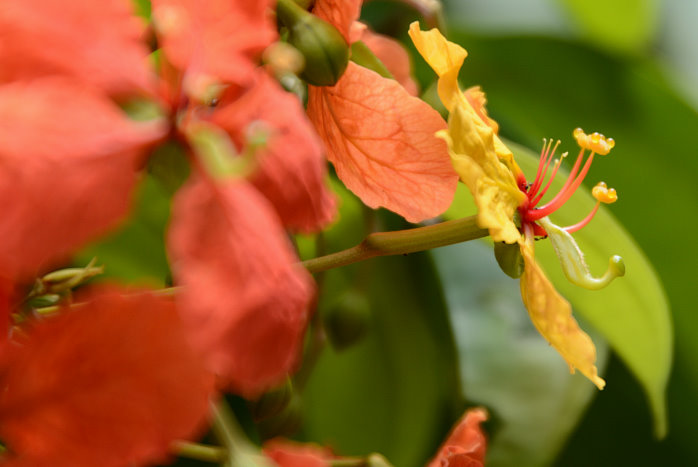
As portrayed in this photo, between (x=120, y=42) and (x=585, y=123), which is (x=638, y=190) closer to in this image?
(x=585, y=123)

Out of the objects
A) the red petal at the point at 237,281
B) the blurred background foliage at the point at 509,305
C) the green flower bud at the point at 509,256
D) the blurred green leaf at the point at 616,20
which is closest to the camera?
the red petal at the point at 237,281

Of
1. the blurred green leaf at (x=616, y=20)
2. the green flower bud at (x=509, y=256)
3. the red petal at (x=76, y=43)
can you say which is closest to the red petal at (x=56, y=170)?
the red petal at (x=76, y=43)

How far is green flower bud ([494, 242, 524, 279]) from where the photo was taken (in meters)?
0.28

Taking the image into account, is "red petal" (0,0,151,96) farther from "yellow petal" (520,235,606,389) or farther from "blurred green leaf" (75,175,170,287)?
"blurred green leaf" (75,175,170,287)

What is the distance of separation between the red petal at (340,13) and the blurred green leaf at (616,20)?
50 centimetres

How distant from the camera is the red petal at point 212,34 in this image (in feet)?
0.70

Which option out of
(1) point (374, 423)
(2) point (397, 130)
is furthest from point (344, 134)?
(1) point (374, 423)

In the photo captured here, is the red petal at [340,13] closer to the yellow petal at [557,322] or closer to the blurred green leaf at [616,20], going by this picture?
the yellow petal at [557,322]

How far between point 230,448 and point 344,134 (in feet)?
0.34

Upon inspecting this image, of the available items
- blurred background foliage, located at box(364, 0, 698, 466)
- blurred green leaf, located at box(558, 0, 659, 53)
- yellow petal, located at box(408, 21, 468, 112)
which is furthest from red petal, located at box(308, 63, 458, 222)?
blurred green leaf, located at box(558, 0, 659, 53)

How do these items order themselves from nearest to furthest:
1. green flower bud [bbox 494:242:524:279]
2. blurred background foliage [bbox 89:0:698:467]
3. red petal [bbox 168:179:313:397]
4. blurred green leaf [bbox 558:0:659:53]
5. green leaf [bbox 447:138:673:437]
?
red petal [bbox 168:179:313:397], green flower bud [bbox 494:242:524:279], green leaf [bbox 447:138:673:437], blurred background foliage [bbox 89:0:698:467], blurred green leaf [bbox 558:0:659:53]

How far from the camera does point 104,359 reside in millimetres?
197

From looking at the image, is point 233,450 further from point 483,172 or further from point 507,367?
point 507,367

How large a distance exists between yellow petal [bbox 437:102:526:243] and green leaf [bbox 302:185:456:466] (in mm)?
211
